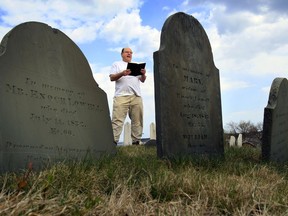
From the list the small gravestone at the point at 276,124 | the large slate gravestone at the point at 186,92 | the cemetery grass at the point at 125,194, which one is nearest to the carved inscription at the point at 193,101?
the large slate gravestone at the point at 186,92

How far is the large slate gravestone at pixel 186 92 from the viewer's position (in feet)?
17.2

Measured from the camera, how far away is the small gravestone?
6.70 metres

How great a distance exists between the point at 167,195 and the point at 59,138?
201cm

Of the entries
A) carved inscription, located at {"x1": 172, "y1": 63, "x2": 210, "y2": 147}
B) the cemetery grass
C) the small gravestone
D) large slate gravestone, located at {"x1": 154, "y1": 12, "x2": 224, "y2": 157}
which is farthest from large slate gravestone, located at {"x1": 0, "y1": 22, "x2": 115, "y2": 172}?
the small gravestone

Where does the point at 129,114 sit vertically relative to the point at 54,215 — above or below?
above

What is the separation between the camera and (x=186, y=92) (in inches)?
224

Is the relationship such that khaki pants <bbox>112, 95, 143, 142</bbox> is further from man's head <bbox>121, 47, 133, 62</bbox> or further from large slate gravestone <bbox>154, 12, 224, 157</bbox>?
large slate gravestone <bbox>154, 12, 224, 157</bbox>

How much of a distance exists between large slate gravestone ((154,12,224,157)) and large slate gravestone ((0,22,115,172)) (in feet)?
2.69

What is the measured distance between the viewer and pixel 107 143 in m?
5.66

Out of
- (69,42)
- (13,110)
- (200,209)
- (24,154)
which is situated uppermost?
(69,42)

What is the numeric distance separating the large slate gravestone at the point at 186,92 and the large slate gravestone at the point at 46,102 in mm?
821

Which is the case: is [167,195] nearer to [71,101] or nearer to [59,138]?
[59,138]

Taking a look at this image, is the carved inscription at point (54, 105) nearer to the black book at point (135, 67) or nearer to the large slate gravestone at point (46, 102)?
the large slate gravestone at point (46, 102)

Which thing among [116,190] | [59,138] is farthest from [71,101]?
[116,190]
